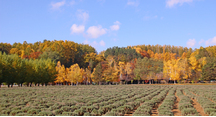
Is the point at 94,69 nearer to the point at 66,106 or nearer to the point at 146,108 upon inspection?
the point at 66,106

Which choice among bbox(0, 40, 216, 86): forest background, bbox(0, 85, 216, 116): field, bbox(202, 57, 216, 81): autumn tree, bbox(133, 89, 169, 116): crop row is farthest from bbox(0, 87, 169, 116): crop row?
bbox(202, 57, 216, 81): autumn tree

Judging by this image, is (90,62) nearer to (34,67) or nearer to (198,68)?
(34,67)

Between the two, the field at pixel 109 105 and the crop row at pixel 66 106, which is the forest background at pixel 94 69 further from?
the crop row at pixel 66 106

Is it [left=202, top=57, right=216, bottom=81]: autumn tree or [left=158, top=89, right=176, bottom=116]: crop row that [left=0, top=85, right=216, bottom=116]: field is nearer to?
[left=158, top=89, right=176, bottom=116]: crop row

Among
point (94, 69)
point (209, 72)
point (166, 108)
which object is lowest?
point (166, 108)

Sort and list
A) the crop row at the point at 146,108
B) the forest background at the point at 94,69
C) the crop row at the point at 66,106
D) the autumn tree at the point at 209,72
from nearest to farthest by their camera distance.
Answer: the crop row at the point at 146,108, the crop row at the point at 66,106, the forest background at the point at 94,69, the autumn tree at the point at 209,72

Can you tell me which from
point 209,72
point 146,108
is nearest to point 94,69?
point 209,72

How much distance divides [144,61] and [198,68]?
76.6 ft

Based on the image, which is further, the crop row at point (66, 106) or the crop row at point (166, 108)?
the crop row at point (66, 106)

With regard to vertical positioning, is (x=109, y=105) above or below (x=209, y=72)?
below

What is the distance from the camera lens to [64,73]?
85.8 meters

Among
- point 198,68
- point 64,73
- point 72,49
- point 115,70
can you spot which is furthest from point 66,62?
point 198,68

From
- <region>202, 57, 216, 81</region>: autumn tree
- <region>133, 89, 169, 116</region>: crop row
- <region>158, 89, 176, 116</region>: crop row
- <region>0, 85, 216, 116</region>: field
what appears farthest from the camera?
<region>202, 57, 216, 81</region>: autumn tree

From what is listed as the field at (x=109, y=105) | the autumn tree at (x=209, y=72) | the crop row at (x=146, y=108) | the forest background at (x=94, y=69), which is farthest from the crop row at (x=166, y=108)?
the autumn tree at (x=209, y=72)
